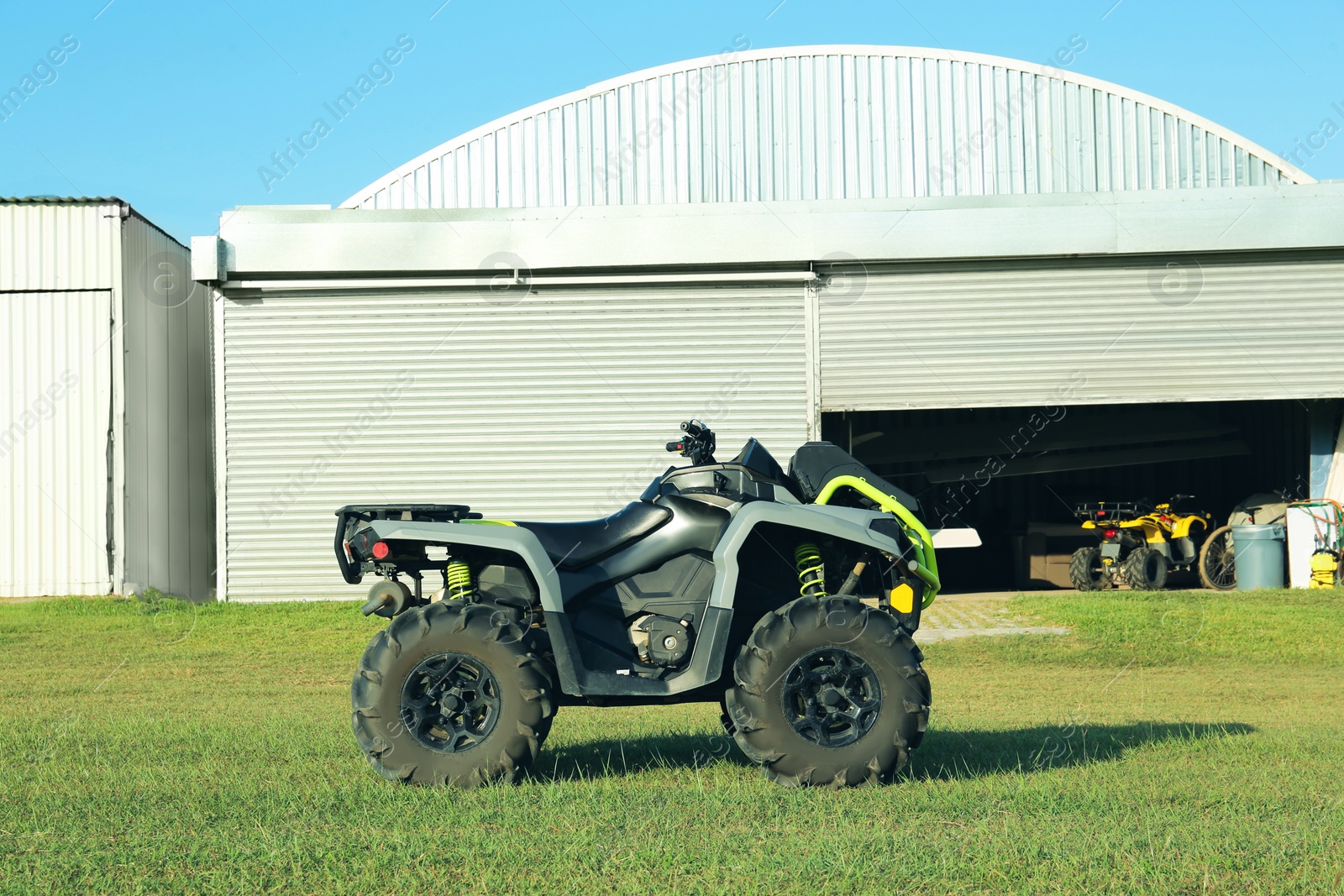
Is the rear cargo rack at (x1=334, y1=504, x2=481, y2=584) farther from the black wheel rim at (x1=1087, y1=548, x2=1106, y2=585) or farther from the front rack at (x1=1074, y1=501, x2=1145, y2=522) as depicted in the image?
the front rack at (x1=1074, y1=501, x2=1145, y2=522)

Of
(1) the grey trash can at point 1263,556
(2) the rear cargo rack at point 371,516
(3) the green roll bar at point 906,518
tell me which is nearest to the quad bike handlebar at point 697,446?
(3) the green roll bar at point 906,518

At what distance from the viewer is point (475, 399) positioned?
54.6 feet

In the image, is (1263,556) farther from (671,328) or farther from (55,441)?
(55,441)

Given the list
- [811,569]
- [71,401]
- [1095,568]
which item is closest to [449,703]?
[811,569]

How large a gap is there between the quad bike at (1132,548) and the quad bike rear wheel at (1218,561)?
49 centimetres

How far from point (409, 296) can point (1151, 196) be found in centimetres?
1036

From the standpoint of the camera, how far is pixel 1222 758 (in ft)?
20.6

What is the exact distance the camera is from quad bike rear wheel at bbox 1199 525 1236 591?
19.0 meters

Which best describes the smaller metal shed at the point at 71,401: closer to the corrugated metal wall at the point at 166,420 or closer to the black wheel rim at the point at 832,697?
the corrugated metal wall at the point at 166,420

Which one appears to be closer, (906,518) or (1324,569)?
(906,518)

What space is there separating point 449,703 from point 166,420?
1364cm

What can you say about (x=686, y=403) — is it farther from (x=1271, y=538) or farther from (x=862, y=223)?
(x=1271, y=538)

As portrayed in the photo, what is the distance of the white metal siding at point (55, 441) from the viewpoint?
631 inches

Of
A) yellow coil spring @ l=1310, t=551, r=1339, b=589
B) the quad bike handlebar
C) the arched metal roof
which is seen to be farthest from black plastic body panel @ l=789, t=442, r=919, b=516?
the arched metal roof
